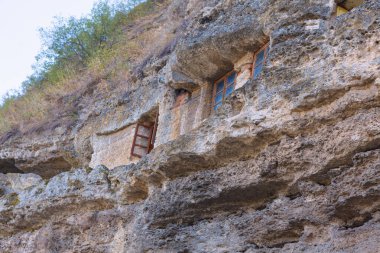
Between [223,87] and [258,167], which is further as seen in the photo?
[223,87]

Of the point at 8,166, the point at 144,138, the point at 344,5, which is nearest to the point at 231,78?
the point at 344,5

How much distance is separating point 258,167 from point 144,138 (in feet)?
14.8

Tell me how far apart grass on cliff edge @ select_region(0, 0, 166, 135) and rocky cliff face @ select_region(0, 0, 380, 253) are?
4.89 metres

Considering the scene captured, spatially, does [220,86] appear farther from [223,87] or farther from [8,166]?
[8,166]

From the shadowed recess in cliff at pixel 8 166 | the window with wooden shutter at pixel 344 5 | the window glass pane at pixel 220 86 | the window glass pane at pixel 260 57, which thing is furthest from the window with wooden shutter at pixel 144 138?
the shadowed recess in cliff at pixel 8 166

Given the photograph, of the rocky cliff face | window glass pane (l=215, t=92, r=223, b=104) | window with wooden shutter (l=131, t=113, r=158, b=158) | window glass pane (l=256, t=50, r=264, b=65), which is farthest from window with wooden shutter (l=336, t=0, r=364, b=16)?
window with wooden shutter (l=131, t=113, r=158, b=158)

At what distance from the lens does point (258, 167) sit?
6.58 metres

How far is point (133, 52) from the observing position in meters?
14.6

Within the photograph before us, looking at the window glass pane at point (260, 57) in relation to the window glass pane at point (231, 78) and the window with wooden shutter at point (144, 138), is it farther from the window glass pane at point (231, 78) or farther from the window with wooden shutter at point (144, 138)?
the window with wooden shutter at point (144, 138)

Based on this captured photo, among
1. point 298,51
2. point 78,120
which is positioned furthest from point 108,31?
point 298,51

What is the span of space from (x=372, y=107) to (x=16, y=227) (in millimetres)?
6021

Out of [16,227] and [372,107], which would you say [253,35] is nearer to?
[372,107]

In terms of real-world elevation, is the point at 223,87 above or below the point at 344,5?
below

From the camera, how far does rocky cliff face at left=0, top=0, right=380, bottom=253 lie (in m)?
5.87
